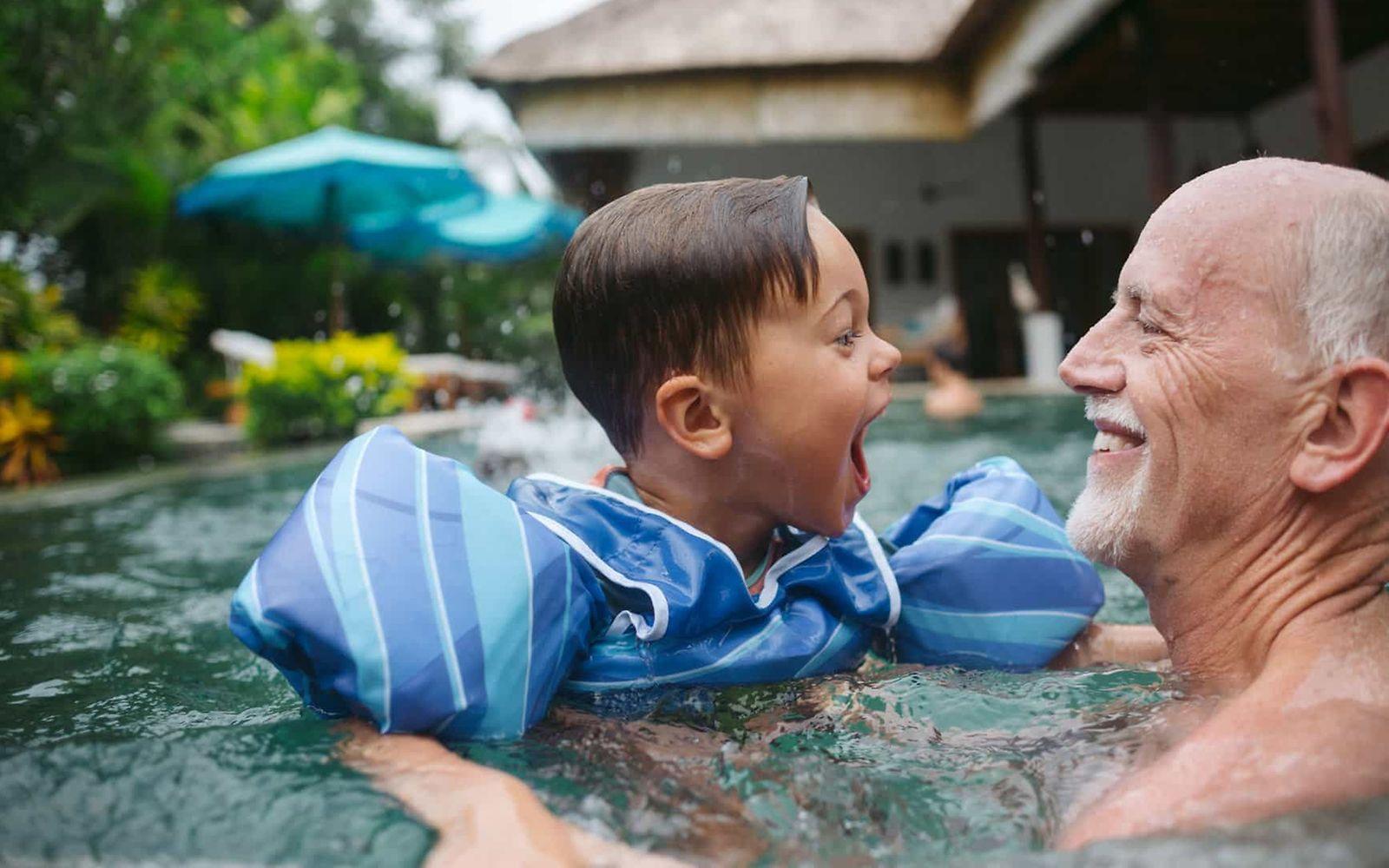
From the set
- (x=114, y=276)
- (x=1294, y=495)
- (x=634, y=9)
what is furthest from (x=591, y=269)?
(x=114, y=276)

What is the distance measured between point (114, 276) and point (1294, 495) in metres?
14.7

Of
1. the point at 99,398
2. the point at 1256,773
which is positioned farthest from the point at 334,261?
the point at 1256,773

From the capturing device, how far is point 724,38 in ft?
39.0

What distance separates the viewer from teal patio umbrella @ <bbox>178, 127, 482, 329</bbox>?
12.7 metres

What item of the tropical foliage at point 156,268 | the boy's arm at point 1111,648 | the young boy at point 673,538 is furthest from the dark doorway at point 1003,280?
the young boy at point 673,538

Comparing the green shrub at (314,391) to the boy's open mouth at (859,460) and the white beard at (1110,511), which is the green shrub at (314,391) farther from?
the white beard at (1110,511)

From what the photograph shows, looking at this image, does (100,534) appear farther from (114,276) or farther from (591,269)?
(114,276)

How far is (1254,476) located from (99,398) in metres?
10.3

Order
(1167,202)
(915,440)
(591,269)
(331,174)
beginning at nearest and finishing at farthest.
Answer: (1167,202) → (591,269) → (915,440) → (331,174)

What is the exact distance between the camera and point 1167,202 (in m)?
1.74

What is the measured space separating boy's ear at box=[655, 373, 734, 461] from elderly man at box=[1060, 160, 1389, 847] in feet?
1.88

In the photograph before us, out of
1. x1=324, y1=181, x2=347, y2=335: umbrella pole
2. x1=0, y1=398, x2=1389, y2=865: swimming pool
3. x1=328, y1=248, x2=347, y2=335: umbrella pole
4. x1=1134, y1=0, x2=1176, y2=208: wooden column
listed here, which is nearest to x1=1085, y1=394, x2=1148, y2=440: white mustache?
x1=0, y1=398, x2=1389, y2=865: swimming pool

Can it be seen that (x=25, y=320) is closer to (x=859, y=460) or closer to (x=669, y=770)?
(x=859, y=460)

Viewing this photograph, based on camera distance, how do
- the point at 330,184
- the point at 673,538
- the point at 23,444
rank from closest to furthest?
the point at 673,538, the point at 23,444, the point at 330,184
